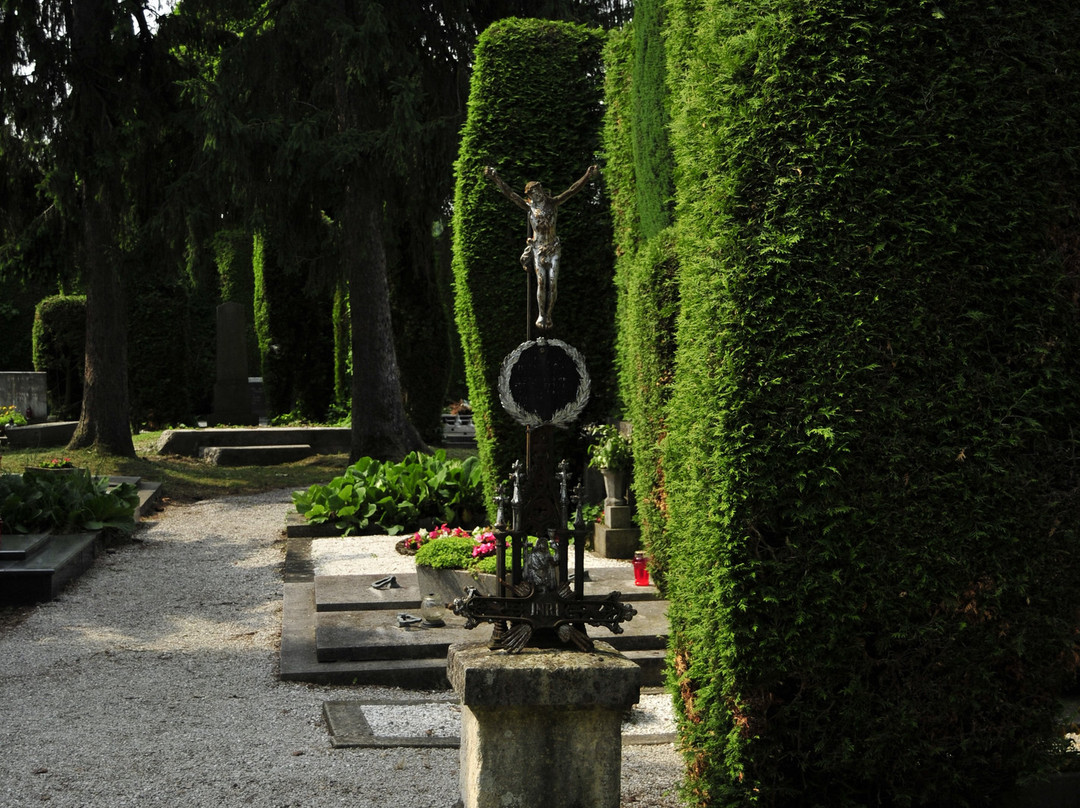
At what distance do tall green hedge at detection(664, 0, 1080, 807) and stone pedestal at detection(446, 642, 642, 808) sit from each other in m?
0.38

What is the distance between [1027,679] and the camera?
3170 mm

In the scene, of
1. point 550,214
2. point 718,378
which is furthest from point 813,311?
point 550,214

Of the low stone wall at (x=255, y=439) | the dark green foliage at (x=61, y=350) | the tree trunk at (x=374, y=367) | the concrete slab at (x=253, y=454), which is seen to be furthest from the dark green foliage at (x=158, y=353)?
the tree trunk at (x=374, y=367)

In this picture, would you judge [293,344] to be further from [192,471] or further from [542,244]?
[542,244]

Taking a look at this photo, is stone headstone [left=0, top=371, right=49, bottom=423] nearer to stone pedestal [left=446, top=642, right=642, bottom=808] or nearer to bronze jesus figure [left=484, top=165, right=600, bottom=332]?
bronze jesus figure [left=484, top=165, right=600, bottom=332]

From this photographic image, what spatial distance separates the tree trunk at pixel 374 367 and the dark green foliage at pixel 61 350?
27.3 feet

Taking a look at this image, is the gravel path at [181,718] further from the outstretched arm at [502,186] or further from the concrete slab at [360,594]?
the outstretched arm at [502,186]

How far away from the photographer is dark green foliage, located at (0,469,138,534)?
9055 mm

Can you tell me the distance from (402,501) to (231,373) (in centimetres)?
1184

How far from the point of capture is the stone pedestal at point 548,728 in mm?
3131

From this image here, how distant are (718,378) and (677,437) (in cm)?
41

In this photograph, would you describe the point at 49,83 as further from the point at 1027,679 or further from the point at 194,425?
the point at 1027,679

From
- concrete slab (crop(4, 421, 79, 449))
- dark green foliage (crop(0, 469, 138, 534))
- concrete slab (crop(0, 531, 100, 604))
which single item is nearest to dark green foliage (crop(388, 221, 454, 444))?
concrete slab (crop(4, 421, 79, 449))

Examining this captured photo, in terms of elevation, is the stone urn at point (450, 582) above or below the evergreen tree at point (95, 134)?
below
